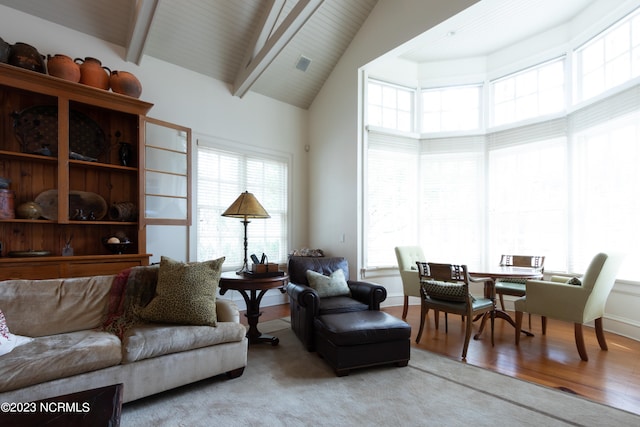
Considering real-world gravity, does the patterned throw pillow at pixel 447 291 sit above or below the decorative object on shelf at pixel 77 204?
below

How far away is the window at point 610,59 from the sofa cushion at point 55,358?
5.57 metres

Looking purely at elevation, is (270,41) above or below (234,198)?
above

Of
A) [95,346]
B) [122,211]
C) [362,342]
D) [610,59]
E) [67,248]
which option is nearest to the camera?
[95,346]

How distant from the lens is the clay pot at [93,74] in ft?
10.3

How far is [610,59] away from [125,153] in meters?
5.84

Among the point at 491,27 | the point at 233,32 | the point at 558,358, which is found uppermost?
the point at 491,27

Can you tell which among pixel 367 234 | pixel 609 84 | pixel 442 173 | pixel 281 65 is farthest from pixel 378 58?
pixel 609 84

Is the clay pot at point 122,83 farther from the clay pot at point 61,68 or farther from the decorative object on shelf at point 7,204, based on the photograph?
the decorative object on shelf at point 7,204

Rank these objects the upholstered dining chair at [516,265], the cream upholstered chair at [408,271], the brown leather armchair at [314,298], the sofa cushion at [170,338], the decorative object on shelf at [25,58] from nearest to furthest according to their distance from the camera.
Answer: the sofa cushion at [170,338] → the decorative object on shelf at [25,58] → the brown leather armchair at [314,298] → the upholstered dining chair at [516,265] → the cream upholstered chair at [408,271]

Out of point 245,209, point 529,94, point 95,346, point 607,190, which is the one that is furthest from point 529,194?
point 95,346

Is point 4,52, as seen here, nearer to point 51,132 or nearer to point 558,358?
point 51,132

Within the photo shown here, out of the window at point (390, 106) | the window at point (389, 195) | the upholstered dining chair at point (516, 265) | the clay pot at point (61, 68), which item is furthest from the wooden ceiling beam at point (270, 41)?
the upholstered dining chair at point (516, 265)

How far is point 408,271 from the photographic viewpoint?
398cm

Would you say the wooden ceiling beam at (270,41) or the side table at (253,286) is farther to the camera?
the wooden ceiling beam at (270,41)
